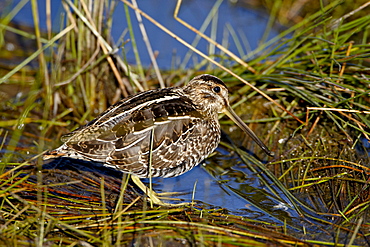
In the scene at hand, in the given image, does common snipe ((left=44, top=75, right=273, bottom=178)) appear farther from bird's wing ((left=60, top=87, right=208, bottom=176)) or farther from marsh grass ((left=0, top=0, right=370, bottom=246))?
marsh grass ((left=0, top=0, right=370, bottom=246))

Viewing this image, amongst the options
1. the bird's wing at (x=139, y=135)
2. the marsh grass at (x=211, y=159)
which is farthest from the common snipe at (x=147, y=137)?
the marsh grass at (x=211, y=159)

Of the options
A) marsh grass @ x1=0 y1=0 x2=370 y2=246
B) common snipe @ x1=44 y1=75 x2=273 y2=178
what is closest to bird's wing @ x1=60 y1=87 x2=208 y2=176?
common snipe @ x1=44 y1=75 x2=273 y2=178

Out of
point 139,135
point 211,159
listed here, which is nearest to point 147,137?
point 139,135

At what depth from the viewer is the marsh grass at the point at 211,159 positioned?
3.86 m

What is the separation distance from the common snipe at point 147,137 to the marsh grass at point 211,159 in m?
0.28

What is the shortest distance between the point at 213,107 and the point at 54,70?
2113 mm

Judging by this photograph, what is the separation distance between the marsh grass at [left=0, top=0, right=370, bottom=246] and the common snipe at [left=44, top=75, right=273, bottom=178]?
0.28 m

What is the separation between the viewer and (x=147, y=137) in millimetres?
4469

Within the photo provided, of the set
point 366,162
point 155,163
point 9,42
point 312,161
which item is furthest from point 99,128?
point 9,42

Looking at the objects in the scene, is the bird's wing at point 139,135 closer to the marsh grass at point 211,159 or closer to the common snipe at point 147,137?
the common snipe at point 147,137

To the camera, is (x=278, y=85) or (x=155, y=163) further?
(x=278, y=85)

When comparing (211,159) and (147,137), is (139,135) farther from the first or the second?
(211,159)

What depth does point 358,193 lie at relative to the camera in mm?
4332

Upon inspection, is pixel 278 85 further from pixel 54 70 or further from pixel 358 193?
pixel 54 70
